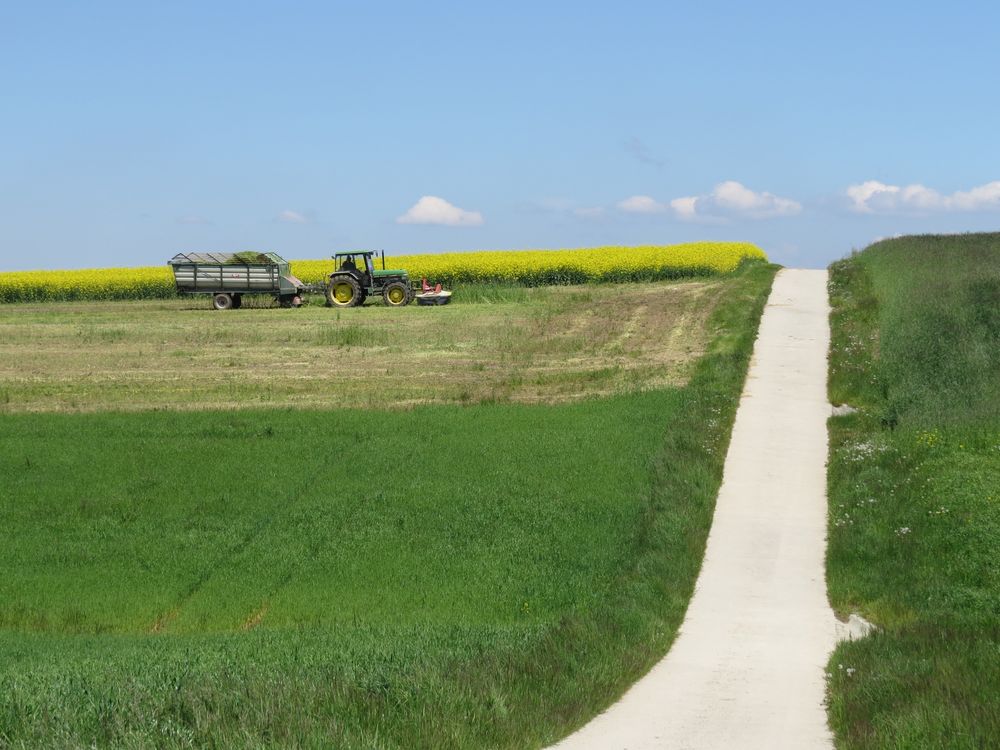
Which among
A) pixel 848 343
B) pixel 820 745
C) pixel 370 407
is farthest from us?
pixel 848 343

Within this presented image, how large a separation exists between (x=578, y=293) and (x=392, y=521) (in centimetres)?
2116

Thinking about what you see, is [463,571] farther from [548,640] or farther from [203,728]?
[203,728]

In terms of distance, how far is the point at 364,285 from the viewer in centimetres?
3816

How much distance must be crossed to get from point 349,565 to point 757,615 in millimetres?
5141

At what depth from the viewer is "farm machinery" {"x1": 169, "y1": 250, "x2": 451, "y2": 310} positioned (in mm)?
37906

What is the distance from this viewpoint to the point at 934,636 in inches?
428

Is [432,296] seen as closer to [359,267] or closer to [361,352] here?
[359,267]

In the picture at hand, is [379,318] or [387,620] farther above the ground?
[379,318]

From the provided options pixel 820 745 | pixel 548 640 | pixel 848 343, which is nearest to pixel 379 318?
pixel 848 343

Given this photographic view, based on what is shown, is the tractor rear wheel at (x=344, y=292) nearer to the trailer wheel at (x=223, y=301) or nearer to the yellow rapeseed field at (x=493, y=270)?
the trailer wheel at (x=223, y=301)

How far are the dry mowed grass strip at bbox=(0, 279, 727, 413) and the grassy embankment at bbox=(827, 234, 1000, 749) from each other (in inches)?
167

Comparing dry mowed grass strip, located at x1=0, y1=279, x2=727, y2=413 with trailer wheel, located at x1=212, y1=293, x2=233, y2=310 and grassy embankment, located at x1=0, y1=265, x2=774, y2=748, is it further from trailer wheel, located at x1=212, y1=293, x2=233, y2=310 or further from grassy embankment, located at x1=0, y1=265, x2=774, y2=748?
grassy embankment, located at x1=0, y1=265, x2=774, y2=748

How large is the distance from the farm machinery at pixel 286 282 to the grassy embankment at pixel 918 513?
1348cm

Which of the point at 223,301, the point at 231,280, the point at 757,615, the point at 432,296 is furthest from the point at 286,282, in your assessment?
the point at 757,615
